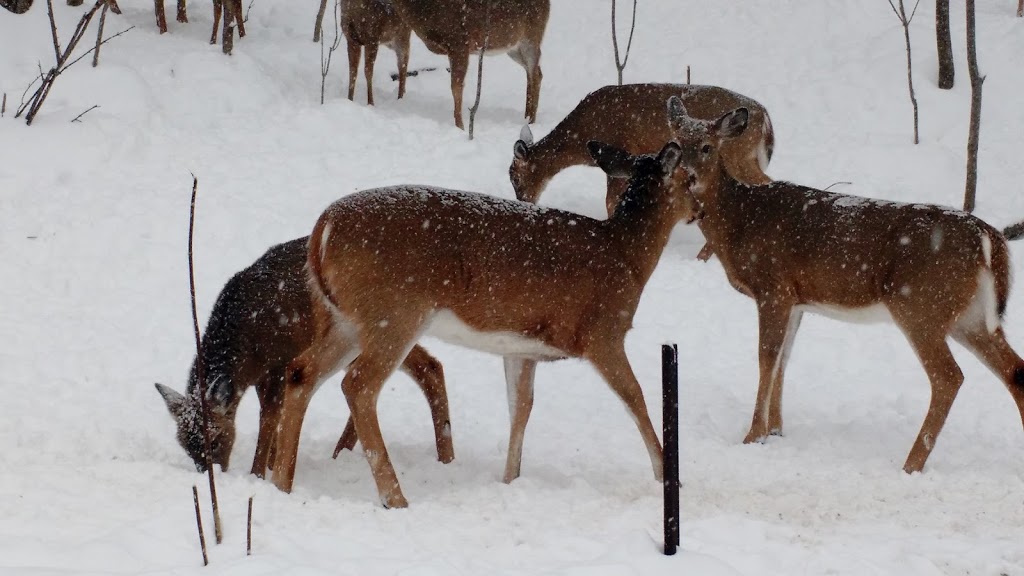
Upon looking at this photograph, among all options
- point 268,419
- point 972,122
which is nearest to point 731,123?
point 972,122

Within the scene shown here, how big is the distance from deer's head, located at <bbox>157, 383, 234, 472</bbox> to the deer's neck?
2.64m

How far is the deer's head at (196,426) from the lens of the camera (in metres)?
7.12

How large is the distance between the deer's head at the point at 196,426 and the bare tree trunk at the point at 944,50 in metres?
10.7

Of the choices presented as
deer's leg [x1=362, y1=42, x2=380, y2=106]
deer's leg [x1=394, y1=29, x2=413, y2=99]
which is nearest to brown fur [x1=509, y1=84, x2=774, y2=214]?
deer's leg [x1=362, y1=42, x2=380, y2=106]

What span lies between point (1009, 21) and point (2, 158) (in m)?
13.1

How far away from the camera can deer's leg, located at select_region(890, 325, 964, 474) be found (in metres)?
7.47

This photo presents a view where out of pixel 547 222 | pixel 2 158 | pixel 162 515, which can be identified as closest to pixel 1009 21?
pixel 547 222

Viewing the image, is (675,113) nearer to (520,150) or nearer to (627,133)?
(627,133)

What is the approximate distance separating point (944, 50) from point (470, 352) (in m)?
8.41

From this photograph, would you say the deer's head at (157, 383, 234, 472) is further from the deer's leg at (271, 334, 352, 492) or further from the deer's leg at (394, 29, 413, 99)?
the deer's leg at (394, 29, 413, 99)

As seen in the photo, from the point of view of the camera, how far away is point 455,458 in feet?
25.2

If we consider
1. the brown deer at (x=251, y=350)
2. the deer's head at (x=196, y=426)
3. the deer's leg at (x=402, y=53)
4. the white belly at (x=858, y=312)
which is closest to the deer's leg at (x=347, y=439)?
the brown deer at (x=251, y=350)

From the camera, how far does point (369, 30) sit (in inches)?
581

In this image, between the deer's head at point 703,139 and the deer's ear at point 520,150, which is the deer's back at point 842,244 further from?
the deer's ear at point 520,150
